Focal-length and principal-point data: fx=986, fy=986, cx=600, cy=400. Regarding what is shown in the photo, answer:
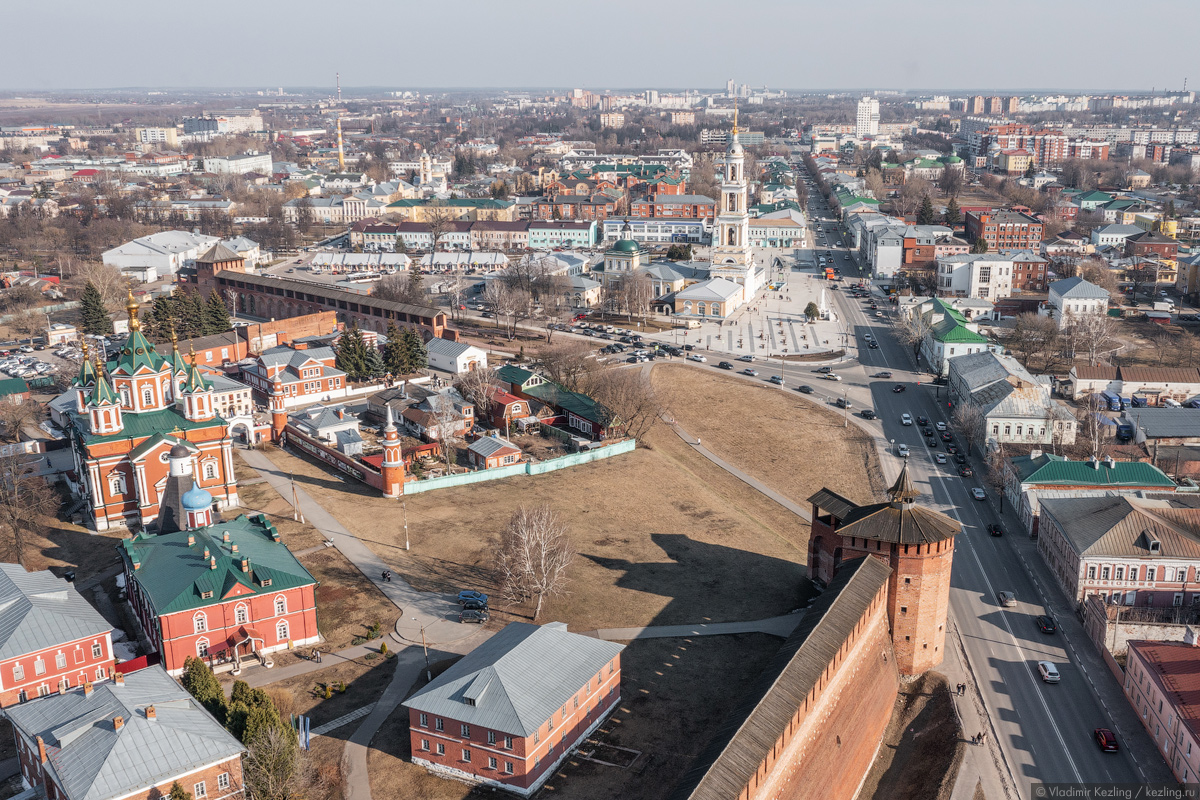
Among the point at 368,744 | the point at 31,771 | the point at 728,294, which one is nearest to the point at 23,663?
the point at 31,771

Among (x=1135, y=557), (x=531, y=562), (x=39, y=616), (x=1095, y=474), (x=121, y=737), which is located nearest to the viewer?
(x=121, y=737)

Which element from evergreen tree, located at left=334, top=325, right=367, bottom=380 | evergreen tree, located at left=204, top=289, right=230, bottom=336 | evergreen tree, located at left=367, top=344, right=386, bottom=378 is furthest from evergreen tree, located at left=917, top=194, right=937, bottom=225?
evergreen tree, located at left=204, top=289, right=230, bottom=336

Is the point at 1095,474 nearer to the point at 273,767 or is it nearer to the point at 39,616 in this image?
the point at 273,767

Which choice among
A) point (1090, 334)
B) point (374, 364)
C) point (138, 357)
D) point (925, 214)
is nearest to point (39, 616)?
point (138, 357)

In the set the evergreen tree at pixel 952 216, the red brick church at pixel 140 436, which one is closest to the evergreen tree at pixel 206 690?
the red brick church at pixel 140 436

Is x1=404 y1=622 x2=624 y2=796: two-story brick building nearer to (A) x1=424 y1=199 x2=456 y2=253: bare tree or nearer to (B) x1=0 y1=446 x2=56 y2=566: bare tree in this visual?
(B) x1=0 y1=446 x2=56 y2=566: bare tree
